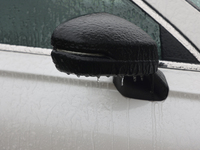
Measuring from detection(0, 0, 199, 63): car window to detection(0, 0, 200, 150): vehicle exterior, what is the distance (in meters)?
0.02

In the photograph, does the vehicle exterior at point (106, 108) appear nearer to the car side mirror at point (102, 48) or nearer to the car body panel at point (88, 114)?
the car body panel at point (88, 114)

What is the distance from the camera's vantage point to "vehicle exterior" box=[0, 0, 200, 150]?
115 centimetres

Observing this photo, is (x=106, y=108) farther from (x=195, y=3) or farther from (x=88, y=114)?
(x=195, y=3)

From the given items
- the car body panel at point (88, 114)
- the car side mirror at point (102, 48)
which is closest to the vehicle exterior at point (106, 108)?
the car body panel at point (88, 114)

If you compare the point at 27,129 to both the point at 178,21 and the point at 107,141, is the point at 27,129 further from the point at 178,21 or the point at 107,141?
the point at 178,21

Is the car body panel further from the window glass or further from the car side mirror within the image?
the car side mirror

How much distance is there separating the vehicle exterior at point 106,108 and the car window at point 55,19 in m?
0.02

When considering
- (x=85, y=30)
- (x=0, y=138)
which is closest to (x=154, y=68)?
(x=85, y=30)

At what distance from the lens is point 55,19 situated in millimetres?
1309

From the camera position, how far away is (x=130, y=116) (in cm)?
117

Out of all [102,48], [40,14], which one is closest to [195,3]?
[102,48]

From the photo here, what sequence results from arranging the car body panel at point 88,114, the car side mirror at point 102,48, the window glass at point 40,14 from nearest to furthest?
the car side mirror at point 102,48, the car body panel at point 88,114, the window glass at point 40,14

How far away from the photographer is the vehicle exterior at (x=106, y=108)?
1.15 metres

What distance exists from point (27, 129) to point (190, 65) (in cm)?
76
